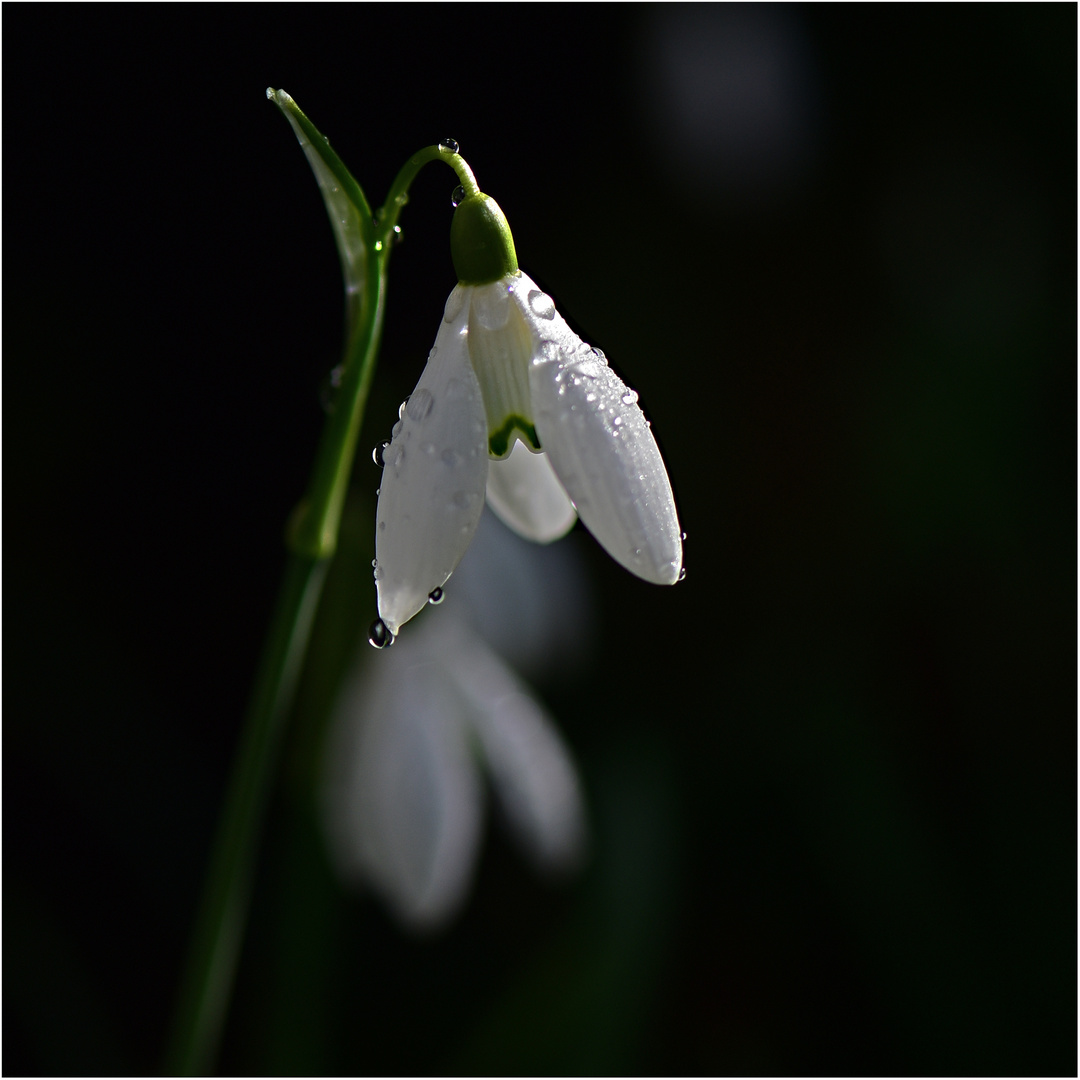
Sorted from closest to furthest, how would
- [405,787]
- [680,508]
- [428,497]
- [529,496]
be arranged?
[428,497], [529,496], [405,787], [680,508]

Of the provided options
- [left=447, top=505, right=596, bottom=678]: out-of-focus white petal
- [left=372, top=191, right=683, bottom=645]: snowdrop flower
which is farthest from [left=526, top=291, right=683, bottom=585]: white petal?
[left=447, top=505, right=596, bottom=678]: out-of-focus white petal

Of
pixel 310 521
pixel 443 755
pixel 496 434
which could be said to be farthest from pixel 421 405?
pixel 443 755

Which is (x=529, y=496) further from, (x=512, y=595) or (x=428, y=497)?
(x=512, y=595)

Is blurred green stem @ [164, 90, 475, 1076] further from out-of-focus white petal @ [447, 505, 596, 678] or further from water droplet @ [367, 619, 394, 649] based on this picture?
out-of-focus white petal @ [447, 505, 596, 678]

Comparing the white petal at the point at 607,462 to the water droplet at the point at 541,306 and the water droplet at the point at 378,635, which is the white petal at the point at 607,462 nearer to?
the water droplet at the point at 541,306

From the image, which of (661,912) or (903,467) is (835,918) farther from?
(903,467)

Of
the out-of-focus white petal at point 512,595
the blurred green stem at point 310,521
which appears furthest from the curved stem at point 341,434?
the out-of-focus white petal at point 512,595

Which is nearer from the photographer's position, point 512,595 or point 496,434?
point 496,434
